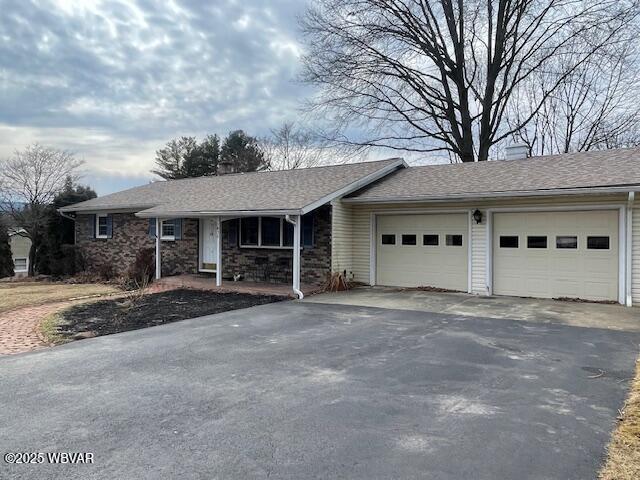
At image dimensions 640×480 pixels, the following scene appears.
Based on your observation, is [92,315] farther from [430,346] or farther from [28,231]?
[28,231]

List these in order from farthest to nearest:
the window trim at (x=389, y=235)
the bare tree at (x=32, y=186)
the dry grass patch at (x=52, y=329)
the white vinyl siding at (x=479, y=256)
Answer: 1. the bare tree at (x=32, y=186)
2. the window trim at (x=389, y=235)
3. the white vinyl siding at (x=479, y=256)
4. the dry grass patch at (x=52, y=329)

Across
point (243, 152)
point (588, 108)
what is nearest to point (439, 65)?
point (588, 108)

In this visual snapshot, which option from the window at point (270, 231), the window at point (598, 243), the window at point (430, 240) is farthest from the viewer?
the window at point (270, 231)

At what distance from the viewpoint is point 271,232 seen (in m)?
13.5

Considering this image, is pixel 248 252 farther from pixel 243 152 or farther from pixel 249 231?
pixel 243 152

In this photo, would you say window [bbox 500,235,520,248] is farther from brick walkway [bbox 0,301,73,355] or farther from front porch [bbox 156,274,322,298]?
brick walkway [bbox 0,301,73,355]

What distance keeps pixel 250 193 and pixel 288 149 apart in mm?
21111

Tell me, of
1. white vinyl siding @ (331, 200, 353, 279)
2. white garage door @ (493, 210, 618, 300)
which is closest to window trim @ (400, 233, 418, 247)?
white vinyl siding @ (331, 200, 353, 279)

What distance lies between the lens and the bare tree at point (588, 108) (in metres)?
20.4

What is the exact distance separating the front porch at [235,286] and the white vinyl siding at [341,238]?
934 millimetres

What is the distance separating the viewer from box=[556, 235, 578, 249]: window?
10.3 m

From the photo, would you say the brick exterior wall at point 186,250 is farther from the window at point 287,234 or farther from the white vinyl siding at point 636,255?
the white vinyl siding at point 636,255

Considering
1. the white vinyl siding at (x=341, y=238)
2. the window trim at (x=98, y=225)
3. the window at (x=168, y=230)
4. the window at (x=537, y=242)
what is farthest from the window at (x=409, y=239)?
the window trim at (x=98, y=225)

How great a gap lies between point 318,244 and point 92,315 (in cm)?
583
